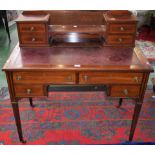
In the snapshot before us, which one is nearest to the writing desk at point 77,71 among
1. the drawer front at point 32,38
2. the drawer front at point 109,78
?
the drawer front at point 109,78

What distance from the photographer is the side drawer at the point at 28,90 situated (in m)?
1.75

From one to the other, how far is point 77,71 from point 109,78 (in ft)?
0.88

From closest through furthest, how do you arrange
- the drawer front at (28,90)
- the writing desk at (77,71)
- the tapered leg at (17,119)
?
the writing desk at (77,71) → the drawer front at (28,90) → the tapered leg at (17,119)

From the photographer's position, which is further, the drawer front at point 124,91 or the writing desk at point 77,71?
the drawer front at point 124,91

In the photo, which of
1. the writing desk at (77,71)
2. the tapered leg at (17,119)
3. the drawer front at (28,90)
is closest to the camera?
the writing desk at (77,71)

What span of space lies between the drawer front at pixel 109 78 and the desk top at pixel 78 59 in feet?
0.20

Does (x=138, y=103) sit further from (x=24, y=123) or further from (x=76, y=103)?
(x=24, y=123)

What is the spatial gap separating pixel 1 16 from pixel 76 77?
341 centimetres

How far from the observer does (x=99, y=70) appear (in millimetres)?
1633

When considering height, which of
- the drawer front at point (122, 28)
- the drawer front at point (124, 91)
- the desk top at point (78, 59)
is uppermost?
the drawer front at point (122, 28)

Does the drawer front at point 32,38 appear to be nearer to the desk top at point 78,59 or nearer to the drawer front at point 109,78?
the desk top at point 78,59

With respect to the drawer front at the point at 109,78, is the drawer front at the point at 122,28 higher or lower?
higher

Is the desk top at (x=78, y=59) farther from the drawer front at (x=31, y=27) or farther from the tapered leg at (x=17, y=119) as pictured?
the tapered leg at (x=17, y=119)

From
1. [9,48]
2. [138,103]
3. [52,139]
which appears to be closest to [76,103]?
[52,139]
